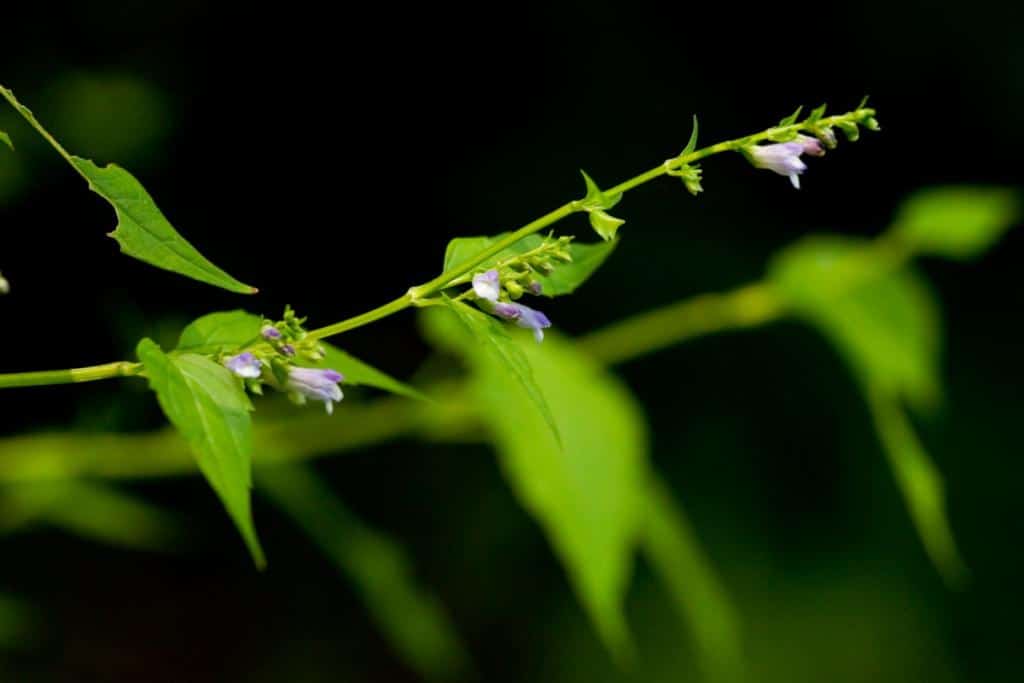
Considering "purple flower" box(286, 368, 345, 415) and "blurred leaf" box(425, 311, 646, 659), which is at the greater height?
"purple flower" box(286, 368, 345, 415)

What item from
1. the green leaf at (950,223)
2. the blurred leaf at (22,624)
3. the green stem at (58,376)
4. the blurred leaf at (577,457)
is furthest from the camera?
the blurred leaf at (22,624)

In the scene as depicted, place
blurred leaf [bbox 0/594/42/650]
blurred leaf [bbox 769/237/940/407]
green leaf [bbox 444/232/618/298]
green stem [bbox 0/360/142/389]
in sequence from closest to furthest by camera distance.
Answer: green stem [bbox 0/360/142/389]
green leaf [bbox 444/232/618/298]
blurred leaf [bbox 769/237/940/407]
blurred leaf [bbox 0/594/42/650]

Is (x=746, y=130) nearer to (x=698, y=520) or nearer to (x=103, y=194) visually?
(x=698, y=520)

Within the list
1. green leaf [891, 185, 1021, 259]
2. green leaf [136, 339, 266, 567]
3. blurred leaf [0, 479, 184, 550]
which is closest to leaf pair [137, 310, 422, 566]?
green leaf [136, 339, 266, 567]

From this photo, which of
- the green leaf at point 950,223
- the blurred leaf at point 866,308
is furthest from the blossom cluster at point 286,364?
the green leaf at point 950,223

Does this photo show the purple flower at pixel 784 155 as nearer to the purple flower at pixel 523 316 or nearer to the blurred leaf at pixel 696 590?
the purple flower at pixel 523 316

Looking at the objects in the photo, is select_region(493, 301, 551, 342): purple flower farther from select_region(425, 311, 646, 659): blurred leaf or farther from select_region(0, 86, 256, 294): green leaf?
select_region(425, 311, 646, 659): blurred leaf
